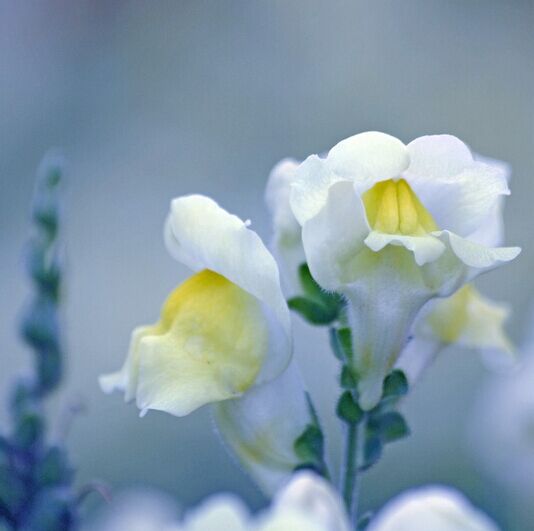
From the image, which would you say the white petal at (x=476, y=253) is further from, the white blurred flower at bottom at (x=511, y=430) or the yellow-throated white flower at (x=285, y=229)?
the white blurred flower at bottom at (x=511, y=430)

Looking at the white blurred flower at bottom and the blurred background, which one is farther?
the blurred background

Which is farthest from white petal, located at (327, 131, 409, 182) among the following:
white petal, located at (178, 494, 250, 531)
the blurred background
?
the blurred background

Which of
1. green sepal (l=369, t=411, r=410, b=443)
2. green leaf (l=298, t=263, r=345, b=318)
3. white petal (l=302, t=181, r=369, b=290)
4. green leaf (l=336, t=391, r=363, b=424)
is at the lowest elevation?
green sepal (l=369, t=411, r=410, b=443)

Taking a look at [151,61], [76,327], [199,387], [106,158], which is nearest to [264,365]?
[199,387]

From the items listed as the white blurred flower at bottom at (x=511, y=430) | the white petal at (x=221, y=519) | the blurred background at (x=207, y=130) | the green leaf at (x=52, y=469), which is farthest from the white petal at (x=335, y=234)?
the blurred background at (x=207, y=130)

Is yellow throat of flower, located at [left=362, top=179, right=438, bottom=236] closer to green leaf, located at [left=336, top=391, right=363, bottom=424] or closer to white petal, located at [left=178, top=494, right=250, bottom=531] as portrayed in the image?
green leaf, located at [left=336, top=391, right=363, bottom=424]

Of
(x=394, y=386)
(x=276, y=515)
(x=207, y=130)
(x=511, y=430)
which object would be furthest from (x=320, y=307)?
(x=207, y=130)

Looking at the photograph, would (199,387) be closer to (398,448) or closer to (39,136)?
(398,448)
